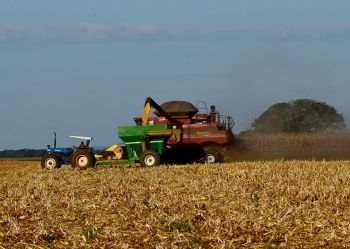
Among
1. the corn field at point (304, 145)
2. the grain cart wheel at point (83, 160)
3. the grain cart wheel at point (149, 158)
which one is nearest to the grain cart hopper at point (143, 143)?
the grain cart wheel at point (149, 158)

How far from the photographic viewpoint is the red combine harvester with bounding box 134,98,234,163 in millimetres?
25297

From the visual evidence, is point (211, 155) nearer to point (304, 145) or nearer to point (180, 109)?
point (180, 109)

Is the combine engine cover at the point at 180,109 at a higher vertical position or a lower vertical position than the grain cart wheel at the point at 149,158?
higher

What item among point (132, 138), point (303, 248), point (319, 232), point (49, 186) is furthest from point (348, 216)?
point (132, 138)

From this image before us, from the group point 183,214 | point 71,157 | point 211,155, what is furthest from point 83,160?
point 183,214

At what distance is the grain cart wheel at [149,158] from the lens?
23.8 m

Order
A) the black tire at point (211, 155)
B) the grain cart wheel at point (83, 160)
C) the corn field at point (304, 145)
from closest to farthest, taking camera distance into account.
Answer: the grain cart wheel at point (83, 160) < the black tire at point (211, 155) < the corn field at point (304, 145)

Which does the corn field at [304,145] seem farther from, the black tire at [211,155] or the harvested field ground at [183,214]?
the harvested field ground at [183,214]

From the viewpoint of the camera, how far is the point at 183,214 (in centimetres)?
1008

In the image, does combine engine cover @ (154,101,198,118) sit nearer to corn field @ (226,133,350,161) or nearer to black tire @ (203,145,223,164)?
black tire @ (203,145,223,164)

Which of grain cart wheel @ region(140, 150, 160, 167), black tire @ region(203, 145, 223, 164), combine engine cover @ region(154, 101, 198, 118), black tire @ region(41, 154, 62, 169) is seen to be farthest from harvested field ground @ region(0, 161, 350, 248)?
combine engine cover @ region(154, 101, 198, 118)

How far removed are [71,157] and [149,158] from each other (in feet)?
9.20

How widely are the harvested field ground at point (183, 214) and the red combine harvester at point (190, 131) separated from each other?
381 inches

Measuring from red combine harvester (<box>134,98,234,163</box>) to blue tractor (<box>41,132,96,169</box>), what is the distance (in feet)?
7.00
